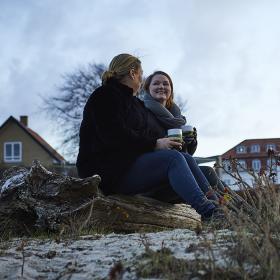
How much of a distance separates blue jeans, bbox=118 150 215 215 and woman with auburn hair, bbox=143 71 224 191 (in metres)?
0.60

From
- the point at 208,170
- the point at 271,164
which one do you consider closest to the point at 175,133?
the point at 208,170

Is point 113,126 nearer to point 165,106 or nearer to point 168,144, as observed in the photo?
point 168,144

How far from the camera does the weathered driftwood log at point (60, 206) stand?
462 centimetres

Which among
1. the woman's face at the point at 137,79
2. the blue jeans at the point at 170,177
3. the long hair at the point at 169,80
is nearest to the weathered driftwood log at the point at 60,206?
the blue jeans at the point at 170,177

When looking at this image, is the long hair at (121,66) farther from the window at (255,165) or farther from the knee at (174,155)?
the window at (255,165)

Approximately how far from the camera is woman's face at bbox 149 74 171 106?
18.8 feet

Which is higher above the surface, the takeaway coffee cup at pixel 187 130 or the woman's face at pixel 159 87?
the woman's face at pixel 159 87

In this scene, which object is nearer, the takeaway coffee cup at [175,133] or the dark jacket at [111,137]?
the dark jacket at [111,137]

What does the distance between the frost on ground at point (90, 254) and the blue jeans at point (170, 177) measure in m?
0.97

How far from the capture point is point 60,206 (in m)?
4.70

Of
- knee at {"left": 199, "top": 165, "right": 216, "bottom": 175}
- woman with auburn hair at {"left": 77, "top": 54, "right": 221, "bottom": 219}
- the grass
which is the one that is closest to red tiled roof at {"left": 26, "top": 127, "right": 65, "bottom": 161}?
knee at {"left": 199, "top": 165, "right": 216, "bottom": 175}

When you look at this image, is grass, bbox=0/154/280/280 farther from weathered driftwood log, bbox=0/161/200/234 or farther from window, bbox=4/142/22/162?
window, bbox=4/142/22/162

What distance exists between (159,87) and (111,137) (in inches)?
47.2

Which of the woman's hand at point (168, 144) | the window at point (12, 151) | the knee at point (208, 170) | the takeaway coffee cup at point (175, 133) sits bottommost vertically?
the knee at point (208, 170)
